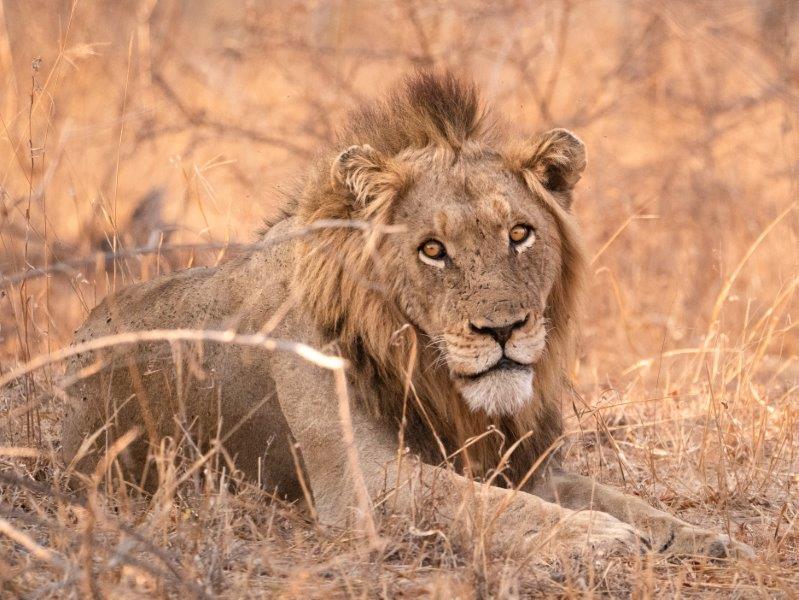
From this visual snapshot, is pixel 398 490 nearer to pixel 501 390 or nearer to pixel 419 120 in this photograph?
pixel 501 390

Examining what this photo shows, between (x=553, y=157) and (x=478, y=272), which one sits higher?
(x=553, y=157)

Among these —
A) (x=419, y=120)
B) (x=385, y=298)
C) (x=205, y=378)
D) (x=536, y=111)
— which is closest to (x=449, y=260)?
(x=385, y=298)

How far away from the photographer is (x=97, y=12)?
13.0 m

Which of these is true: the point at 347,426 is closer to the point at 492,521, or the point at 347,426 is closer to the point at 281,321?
the point at 492,521

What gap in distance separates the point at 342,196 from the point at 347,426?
1460 mm

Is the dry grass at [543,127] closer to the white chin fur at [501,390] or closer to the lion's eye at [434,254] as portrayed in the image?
the white chin fur at [501,390]

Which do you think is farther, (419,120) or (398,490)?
(419,120)

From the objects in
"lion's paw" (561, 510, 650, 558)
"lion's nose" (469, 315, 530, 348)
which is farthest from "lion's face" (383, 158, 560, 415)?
"lion's paw" (561, 510, 650, 558)

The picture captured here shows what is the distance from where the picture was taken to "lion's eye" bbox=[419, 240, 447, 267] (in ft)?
13.8

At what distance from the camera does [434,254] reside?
4.20 metres

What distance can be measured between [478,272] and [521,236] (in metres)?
0.28

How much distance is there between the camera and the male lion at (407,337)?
4.00 meters

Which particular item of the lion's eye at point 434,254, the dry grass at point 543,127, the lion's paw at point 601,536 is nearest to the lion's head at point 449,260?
the lion's eye at point 434,254

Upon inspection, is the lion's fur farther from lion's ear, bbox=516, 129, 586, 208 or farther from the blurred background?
the blurred background
